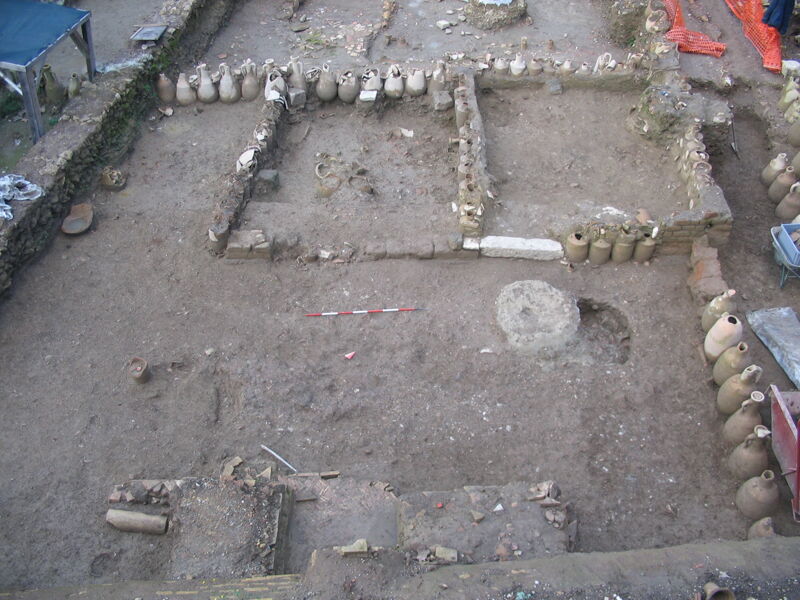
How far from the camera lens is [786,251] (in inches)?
267

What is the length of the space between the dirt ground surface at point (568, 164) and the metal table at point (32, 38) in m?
5.48

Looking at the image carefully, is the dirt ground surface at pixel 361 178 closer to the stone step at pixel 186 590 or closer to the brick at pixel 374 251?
the brick at pixel 374 251

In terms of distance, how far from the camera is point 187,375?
19.8 feet

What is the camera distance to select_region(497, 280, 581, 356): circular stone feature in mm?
6211

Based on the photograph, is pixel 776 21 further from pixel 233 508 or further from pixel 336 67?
pixel 233 508

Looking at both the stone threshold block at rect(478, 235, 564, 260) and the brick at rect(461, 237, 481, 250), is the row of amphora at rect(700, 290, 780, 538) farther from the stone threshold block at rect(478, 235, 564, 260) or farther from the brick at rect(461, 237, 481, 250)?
the brick at rect(461, 237, 481, 250)

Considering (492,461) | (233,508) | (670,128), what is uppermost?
(670,128)

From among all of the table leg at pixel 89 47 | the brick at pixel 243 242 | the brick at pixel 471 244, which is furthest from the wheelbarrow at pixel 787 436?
the table leg at pixel 89 47

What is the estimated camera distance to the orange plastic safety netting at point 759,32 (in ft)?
32.0

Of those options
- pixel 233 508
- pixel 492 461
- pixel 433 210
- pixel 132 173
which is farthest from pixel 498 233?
pixel 132 173

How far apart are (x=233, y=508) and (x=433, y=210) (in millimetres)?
4103

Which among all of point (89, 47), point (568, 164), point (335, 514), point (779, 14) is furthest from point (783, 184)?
point (89, 47)

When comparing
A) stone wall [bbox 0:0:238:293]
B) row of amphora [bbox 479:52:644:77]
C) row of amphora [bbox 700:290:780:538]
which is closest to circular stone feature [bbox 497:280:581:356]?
row of amphora [bbox 700:290:780:538]

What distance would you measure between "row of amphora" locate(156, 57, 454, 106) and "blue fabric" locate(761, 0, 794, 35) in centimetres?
546
